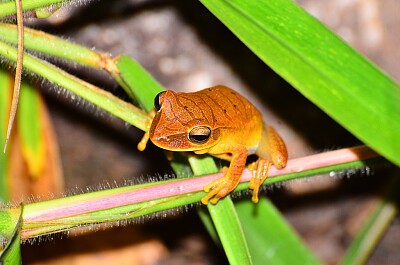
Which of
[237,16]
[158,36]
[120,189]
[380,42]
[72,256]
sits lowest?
[120,189]

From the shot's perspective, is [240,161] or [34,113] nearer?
[240,161]

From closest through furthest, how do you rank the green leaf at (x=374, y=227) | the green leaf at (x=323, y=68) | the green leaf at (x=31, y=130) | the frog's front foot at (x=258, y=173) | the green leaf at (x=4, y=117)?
the green leaf at (x=323, y=68), the frog's front foot at (x=258, y=173), the green leaf at (x=4, y=117), the green leaf at (x=31, y=130), the green leaf at (x=374, y=227)

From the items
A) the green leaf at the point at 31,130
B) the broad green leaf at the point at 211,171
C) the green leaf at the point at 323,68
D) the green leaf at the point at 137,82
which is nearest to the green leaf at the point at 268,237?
the broad green leaf at the point at 211,171

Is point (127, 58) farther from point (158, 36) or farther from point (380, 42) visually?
point (380, 42)

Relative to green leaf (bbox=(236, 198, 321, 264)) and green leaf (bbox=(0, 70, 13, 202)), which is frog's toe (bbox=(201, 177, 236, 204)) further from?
green leaf (bbox=(0, 70, 13, 202))

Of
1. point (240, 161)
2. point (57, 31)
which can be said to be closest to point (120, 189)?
point (240, 161)

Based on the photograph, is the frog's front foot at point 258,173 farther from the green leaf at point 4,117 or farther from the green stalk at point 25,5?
the green leaf at point 4,117

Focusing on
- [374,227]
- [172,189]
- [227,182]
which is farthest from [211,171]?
[374,227]
